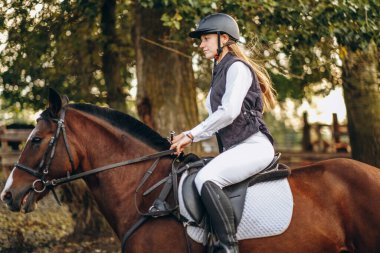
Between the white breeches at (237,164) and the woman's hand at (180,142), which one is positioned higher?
the woman's hand at (180,142)

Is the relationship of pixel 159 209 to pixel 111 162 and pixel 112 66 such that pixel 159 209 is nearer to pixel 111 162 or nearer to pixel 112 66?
pixel 111 162

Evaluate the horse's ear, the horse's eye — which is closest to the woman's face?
the horse's ear

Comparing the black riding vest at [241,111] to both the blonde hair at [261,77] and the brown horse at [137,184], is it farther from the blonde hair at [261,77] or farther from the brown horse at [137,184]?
the brown horse at [137,184]

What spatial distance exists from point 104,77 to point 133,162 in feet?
23.8

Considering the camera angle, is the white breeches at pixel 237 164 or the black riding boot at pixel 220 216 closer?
the black riding boot at pixel 220 216

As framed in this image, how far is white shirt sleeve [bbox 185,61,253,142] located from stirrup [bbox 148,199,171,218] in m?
0.65

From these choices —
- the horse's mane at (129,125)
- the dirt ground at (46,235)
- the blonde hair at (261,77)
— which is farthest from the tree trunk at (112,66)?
the blonde hair at (261,77)

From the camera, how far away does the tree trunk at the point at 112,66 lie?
12297mm

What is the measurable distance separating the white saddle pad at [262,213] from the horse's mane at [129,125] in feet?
1.54

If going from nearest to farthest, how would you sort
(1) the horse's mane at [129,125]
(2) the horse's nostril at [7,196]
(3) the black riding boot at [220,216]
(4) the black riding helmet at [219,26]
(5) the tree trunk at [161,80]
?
(3) the black riding boot at [220,216], (2) the horse's nostril at [7,196], (4) the black riding helmet at [219,26], (1) the horse's mane at [129,125], (5) the tree trunk at [161,80]

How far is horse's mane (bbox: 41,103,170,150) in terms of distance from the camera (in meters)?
5.58

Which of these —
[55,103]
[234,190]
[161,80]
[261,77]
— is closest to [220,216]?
[234,190]

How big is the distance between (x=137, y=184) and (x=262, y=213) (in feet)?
3.76

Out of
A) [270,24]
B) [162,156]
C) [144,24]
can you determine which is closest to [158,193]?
[162,156]
